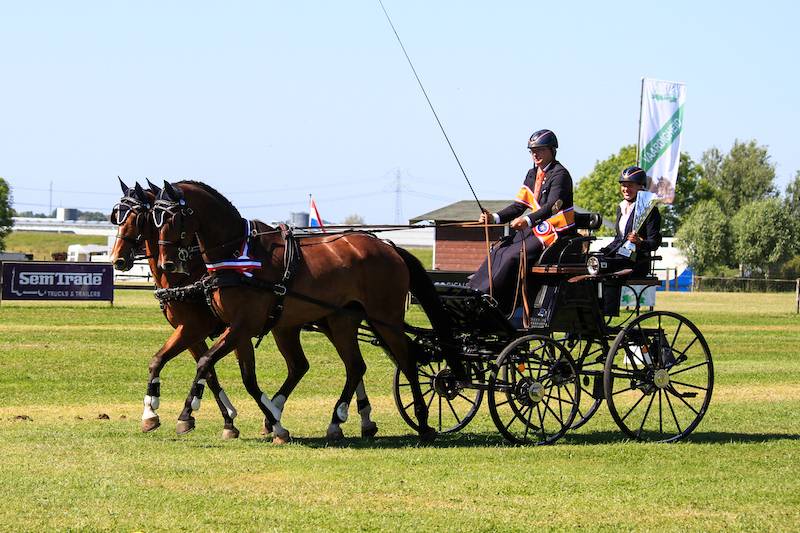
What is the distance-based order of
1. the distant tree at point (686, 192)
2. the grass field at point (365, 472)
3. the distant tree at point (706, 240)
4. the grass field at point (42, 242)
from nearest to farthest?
1. the grass field at point (365, 472)
2. the distant tree at point (706, 240)
3. the distant tree at point (686, 192)
4. the grass field at point (42, 242)

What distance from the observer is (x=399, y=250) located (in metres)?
12.5

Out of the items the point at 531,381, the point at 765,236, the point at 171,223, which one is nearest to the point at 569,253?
the point at 531,381

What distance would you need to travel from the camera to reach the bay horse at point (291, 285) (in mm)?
11086

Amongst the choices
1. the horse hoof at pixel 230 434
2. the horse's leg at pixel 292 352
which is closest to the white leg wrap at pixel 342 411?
the horse's leg at pixel 292 352

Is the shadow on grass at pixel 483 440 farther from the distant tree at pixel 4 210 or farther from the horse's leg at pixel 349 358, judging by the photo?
the distant tree at pixel 4 210

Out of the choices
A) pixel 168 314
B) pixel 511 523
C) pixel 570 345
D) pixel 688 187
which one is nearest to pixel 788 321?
pixel 570 345

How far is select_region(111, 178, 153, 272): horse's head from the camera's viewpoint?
37.8ft

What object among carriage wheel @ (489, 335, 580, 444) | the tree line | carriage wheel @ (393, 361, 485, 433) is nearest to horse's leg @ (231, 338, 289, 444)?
carriage wheel @ (393, 361, 485, 433)

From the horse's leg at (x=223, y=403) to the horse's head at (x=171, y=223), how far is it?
132cm

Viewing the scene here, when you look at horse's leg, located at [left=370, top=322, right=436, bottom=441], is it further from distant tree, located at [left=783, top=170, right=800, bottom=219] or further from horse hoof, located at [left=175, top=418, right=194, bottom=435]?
distant tree, located at [left=783, top=170, right=800, bottom=219]

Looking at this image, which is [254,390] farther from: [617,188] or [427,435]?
[617,188]

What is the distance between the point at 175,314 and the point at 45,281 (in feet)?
77.4

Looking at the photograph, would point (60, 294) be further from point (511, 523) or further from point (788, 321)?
point (511, 523)

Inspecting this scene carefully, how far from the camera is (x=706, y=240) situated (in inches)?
3339
